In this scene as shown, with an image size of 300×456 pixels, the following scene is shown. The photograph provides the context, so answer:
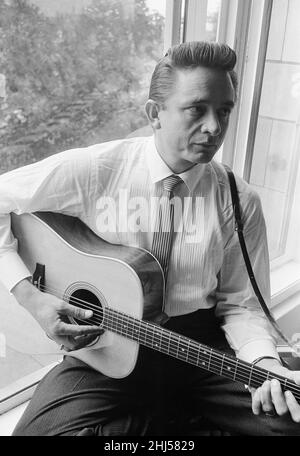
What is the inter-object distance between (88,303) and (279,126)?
3.59 feet

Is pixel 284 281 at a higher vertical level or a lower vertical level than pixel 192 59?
lower

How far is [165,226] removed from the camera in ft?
3.38

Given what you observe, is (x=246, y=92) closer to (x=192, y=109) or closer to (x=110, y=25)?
(x=110, y=25)

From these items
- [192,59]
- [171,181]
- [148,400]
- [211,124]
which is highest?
[192,59]

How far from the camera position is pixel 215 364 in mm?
920

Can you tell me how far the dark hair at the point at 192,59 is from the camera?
2.91 feet

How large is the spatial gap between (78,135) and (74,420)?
0.69 meters

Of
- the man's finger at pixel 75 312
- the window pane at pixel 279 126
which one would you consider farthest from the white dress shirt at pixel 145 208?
the window pane at pixel 279 126

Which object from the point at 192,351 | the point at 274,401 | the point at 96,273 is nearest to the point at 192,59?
the point at 96,273

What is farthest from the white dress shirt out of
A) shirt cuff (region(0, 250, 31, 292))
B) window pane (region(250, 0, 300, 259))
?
window pane (region(250, 0, 300, 259))

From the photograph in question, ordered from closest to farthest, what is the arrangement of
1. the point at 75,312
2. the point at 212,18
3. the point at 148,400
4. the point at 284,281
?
the point at 75,312 < the point at 148,400 < the point at 212,18 < the point at 284,281

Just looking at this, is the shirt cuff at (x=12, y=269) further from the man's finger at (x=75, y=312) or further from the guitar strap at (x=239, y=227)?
the guitar strap at (x=239, y=227)

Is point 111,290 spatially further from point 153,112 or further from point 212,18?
point 212,18
